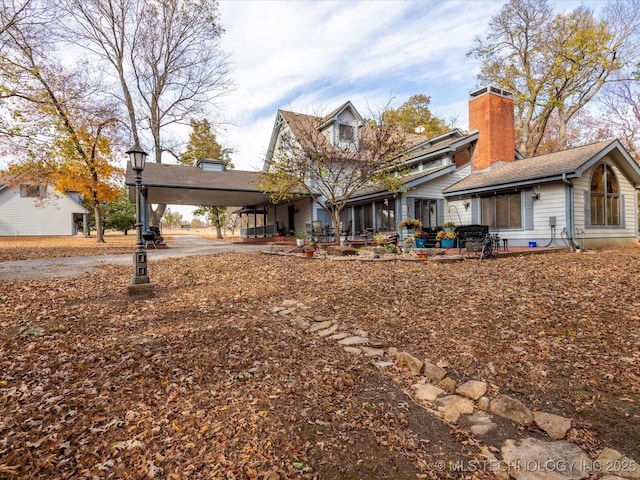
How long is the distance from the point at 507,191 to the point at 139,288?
43.9 feet

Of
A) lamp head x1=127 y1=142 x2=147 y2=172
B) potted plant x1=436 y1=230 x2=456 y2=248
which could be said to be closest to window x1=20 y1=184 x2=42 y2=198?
lamp head x1=127 y1=142 x2=147 y2=172

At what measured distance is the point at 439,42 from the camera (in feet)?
41.3

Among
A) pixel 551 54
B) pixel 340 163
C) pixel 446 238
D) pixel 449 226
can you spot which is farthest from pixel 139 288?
pixel 551 54

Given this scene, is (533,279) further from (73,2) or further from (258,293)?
(73,2)

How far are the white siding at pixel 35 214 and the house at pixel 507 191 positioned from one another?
2588 cm

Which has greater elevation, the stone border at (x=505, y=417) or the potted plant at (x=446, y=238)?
the potted plant at (x=446, y=238)

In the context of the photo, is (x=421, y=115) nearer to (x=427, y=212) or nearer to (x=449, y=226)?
(x=427, y=212)

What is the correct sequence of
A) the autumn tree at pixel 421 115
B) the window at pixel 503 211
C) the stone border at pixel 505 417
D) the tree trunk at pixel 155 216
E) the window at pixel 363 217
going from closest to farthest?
the stone border at pixel 505 417 < the window at pixel 503 211 < the window at pixel 363 217 < the tree trunk at pixel 155 216 < the autumn tree at pixel 421 115

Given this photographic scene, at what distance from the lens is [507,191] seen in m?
12.8

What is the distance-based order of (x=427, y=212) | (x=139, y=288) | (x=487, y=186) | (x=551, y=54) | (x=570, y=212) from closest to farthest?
(x=139, y=288) < (x=570, y=212) < (x=487, y=186) < (x=427, y=212) < (x=551, y=54)

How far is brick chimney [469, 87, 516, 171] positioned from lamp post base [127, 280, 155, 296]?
1513 cm

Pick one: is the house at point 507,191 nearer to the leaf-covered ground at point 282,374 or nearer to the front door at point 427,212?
the front door at point 427,212

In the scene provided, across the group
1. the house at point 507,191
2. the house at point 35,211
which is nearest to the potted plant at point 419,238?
the house at point 507,191

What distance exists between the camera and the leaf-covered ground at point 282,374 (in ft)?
6.95
